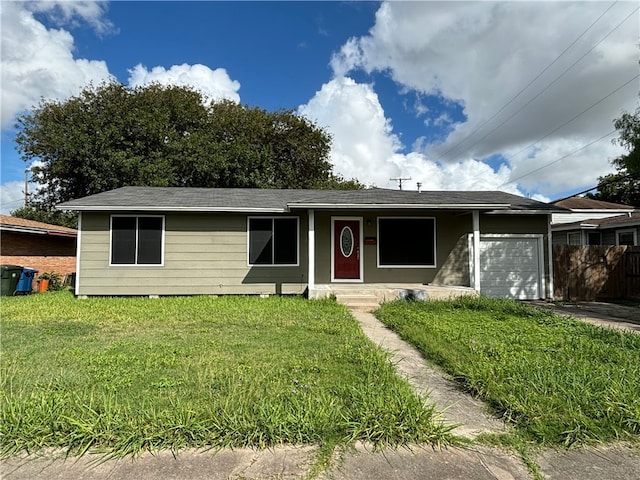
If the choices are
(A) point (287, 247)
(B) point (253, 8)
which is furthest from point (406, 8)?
(A) point (287, 247)

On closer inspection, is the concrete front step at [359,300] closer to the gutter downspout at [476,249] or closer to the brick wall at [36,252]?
the gutter downspout at [476,249]

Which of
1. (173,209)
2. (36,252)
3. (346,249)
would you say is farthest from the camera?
(36,252)

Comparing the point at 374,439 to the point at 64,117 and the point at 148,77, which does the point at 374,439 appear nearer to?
the point at 64,117

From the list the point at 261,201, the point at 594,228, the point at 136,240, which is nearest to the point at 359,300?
the point at 261,201

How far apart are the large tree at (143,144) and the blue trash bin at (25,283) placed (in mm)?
9324

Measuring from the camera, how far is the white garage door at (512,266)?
426 inches

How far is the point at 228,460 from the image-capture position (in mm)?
2316

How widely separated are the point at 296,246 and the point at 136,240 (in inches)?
174

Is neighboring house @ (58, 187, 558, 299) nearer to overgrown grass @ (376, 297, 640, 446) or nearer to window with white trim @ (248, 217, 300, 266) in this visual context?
window with white trim @ (248, 217, 300, 266)

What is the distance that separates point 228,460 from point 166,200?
9414 mm

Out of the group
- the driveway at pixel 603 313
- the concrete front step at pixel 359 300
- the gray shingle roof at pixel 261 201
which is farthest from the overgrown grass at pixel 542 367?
the gray shingle roof at pixel 261 201

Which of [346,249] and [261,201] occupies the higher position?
[261,201]

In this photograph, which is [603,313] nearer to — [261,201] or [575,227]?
[575,227]

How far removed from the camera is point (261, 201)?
36.4 ft
